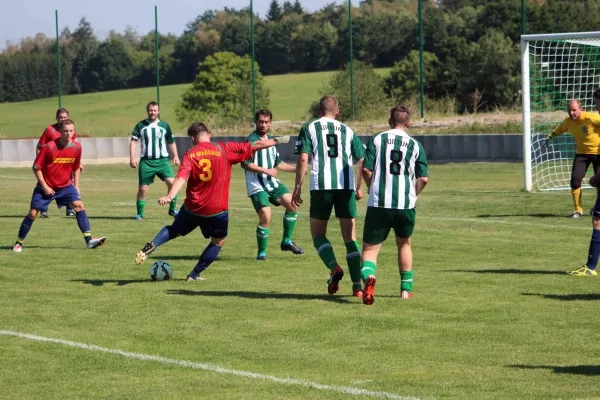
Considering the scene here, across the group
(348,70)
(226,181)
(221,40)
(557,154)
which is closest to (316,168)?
(226,181)

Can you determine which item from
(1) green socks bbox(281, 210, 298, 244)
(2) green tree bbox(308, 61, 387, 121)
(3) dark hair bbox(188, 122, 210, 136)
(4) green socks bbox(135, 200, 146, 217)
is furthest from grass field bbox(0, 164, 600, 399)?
(2) green tree bbox(308, 61, 387, 121)

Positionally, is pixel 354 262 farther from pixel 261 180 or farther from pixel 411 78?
pixel 411 78

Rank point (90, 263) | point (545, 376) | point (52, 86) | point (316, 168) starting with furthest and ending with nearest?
point (52, 86) < point (90, 263) < point (316, 168) < point (545, 376)

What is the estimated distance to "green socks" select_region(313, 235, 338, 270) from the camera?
10914mm

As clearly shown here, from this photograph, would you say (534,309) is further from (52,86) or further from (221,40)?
A: (221,40)

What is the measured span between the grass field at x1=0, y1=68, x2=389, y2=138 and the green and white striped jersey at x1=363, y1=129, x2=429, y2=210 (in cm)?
6122

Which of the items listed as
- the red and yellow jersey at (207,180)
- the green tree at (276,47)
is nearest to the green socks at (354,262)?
the red and yellow jersey at (207,180)

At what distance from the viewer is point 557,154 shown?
95.6ft

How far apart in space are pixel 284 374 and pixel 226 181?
4.30 metres

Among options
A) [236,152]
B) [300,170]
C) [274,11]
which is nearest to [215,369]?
[300,170]

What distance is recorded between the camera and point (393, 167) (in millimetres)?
10125

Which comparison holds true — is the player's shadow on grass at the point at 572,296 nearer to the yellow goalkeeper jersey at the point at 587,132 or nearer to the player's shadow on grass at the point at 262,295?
the player's shadow on grass at the point at 262,295

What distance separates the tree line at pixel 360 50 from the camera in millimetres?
47219

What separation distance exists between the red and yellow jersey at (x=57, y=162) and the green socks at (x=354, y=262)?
580 cm
